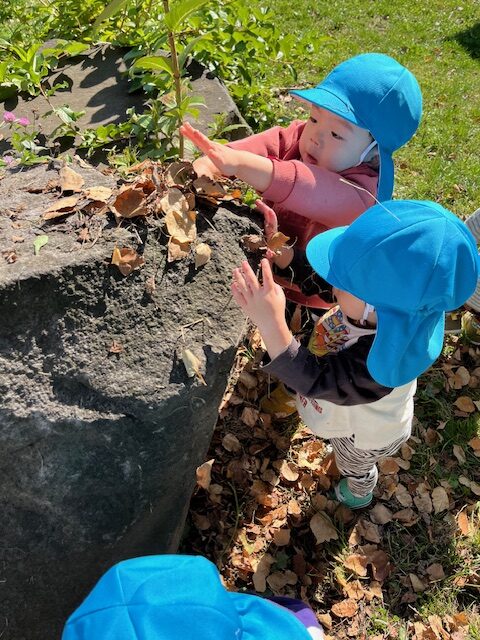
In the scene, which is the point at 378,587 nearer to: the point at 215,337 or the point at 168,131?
the point at 215,337

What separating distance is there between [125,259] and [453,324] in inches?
94.1

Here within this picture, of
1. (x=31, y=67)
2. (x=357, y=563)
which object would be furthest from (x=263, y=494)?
(x=31, y=67)

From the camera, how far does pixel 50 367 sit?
2.01 m

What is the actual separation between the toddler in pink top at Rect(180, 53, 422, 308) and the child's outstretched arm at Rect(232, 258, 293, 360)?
1.54 feet

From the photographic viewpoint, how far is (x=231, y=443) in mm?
3146

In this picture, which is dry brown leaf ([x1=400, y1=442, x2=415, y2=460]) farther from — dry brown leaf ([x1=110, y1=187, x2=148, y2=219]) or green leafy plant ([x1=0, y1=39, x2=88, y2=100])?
green leafy plant ([x1=0, y1=39, x2=88, y2=100])

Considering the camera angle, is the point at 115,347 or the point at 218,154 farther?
the point at 218,154

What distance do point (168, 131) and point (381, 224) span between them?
132cm

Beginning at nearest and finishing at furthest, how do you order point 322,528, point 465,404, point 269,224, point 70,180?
point 70,180, point 269,224, point 322,528, point 465,404

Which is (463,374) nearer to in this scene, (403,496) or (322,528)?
(403,496)

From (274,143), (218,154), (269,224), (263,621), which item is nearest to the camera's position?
(263,621)

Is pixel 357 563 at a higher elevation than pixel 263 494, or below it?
below

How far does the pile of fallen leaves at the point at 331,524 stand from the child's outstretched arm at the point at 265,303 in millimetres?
1003

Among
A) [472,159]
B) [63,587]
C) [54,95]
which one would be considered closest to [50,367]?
[63,587]
